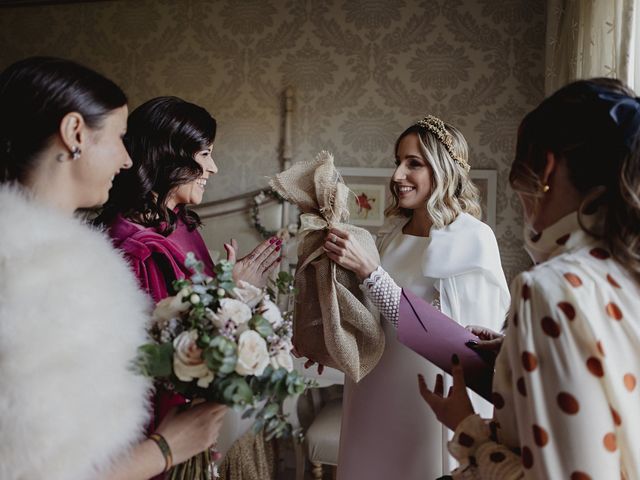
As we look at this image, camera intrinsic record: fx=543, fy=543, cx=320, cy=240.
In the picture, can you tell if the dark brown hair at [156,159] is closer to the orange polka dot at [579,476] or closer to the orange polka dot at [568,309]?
the orange polka dot at [568,309]

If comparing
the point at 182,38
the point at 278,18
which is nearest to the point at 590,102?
the point at 278,18

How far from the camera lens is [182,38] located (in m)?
4.07

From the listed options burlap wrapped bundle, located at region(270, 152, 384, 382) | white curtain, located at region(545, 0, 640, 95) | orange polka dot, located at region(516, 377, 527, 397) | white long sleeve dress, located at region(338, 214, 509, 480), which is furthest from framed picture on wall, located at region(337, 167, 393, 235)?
orange polka dot, located at region(516, 377, 527, 397)

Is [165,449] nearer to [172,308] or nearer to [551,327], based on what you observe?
[172,308]

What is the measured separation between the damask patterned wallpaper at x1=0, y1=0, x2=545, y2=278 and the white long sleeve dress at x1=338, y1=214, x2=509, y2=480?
174 cm

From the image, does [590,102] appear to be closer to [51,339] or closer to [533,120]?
[533,120]

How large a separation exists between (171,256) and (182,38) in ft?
9.58

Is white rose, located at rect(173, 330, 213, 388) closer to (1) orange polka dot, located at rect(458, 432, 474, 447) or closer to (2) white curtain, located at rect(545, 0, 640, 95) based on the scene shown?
(1) orange polka dot, located at rect(458, 432, 474, 447)

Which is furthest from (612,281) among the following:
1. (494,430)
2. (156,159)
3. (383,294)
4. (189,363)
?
(156,159)

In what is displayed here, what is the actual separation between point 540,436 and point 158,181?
1366 mm

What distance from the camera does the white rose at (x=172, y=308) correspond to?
105 cm

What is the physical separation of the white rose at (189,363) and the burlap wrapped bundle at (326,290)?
76 cm

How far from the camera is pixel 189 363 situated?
0.98 m

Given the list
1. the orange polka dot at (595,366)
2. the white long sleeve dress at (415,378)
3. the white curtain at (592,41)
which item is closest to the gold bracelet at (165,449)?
the orange polka dot at (595,366)
